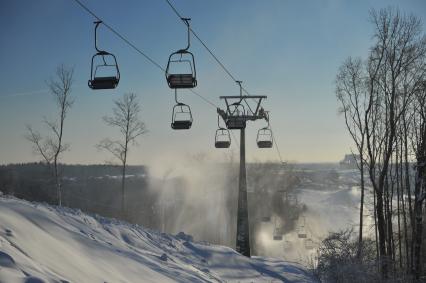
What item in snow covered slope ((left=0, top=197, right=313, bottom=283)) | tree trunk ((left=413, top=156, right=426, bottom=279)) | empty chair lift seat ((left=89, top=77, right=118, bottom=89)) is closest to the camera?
snow covered slope ((left=0, top=197, right=313, bottom=283))

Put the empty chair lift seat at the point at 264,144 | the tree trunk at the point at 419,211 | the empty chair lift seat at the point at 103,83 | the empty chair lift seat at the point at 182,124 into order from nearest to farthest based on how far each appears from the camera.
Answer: the empty chair lift seat at the point at 103,83 < the empty chair lift seat at the point at 182,124 < the tree trunk at the point at 419,211 < the empty chair lift seat at the point at 264,144

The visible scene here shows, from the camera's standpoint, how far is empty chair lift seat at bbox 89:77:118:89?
34.4 ft

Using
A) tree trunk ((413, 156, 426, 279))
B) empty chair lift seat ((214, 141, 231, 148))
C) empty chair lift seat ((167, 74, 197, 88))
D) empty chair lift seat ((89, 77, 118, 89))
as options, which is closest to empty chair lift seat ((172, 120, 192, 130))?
empty chair lift seat ((167, 74, 197, 88))

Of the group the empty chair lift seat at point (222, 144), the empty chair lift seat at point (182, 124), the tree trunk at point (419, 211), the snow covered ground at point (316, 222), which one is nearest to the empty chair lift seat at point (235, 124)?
the empty chair lift seat at point (222, 144)

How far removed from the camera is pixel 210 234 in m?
57.3

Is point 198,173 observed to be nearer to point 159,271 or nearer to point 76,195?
point 76,195

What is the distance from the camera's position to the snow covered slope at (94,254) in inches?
251

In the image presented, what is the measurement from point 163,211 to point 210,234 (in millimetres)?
13363

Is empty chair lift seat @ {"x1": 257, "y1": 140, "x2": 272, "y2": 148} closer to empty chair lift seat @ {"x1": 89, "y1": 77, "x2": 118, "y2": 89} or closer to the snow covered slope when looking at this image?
the snow covered slope

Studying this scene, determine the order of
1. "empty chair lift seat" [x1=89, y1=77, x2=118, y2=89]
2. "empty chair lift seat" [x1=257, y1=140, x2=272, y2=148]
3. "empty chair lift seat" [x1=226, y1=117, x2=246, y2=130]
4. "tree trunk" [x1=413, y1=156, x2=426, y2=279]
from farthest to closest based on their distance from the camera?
"empty chair lift seat" [x1=257, y1=140, x2=272, y2=148], "empty chair lift seat" [x1=226, y1=117, x2=246, y2=130], "tree trunk" [x1=413, y1=156, x2=426, y2=279], "empty chair lift seat" [x1=89, y1=77, x2=118, y2=89]

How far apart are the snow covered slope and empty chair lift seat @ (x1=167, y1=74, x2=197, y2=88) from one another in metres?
4.17

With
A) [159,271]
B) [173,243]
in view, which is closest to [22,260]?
[159,271]

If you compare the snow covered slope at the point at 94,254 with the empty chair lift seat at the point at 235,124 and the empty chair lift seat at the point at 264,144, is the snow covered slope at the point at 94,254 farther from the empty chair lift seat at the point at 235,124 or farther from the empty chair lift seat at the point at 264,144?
the empty chair lift seat at the point at 264,144

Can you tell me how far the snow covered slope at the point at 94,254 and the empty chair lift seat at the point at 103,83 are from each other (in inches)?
123
